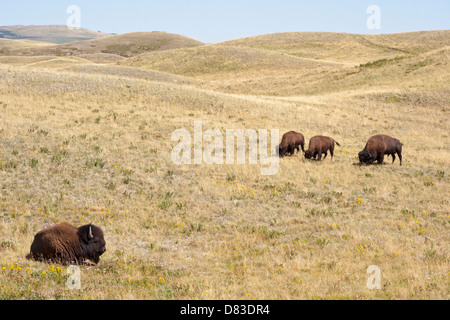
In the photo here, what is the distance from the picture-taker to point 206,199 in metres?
16.7

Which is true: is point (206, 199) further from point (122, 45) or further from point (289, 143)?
point (122, 45)

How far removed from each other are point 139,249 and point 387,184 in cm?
1342

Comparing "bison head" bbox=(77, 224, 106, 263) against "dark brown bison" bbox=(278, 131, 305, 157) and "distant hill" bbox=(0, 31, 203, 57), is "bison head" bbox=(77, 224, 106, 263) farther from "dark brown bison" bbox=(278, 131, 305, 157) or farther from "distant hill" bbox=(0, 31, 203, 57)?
"distant hill" bbox=(0, 31, 203, 57)

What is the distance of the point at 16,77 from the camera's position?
3694 cm

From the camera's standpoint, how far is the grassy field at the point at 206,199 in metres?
9.19

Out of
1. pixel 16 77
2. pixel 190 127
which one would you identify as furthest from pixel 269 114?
pixel 16 77

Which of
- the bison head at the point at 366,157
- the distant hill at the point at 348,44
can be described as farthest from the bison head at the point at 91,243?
the distant hill at the point at 348,44

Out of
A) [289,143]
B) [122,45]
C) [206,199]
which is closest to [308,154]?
[289,143]

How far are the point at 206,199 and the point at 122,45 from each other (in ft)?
588

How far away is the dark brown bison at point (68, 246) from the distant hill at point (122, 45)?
162424 mm

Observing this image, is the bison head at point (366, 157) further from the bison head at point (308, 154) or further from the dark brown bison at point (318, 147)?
the bison head at point (308, 154)

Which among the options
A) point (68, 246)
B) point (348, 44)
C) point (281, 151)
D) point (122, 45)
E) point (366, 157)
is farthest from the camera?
point (122, 45)
